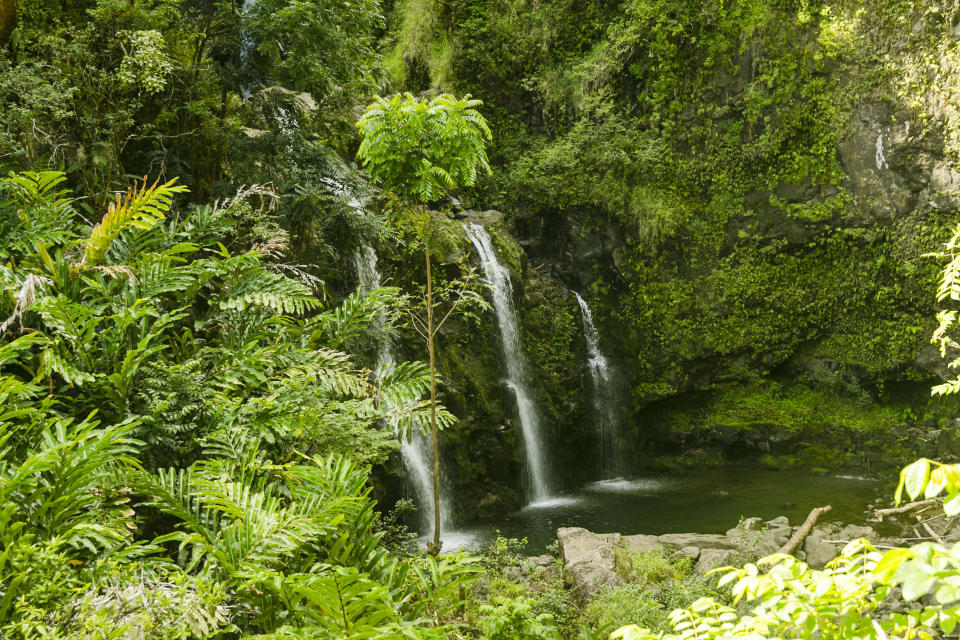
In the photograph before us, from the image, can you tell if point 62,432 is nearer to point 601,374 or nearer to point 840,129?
point 601,374

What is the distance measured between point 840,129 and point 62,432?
487 inches

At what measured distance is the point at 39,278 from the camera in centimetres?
346

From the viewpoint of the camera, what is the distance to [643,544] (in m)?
6.70

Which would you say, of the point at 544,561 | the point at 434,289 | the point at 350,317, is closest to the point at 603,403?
the point at 544,561

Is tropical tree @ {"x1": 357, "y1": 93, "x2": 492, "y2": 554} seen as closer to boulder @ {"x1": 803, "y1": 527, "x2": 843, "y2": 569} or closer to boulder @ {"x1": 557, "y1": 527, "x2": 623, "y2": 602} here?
boulder @ {"x1": 557, "y1": 527, "x2": 623, "y2": 602}

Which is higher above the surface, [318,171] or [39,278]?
[318,171]

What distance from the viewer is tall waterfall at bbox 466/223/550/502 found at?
9773mm

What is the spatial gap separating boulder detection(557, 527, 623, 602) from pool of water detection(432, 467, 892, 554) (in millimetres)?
1333

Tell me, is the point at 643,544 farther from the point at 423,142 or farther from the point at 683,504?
the point at 423,142

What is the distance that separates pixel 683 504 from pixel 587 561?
444cm

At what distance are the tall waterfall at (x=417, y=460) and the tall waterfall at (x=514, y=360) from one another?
2.05 metres

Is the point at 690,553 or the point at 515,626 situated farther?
the point at 690,553

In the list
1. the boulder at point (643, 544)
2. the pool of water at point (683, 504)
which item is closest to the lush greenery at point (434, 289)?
the boulder at point (643, 544)

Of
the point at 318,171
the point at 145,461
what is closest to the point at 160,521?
the point at 145,461
